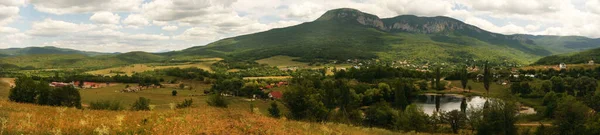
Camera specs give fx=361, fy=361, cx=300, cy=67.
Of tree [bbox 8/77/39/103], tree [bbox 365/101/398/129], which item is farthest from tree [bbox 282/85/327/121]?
tree [bbox 8/77/39/103]

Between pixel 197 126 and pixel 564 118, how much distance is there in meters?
77.2

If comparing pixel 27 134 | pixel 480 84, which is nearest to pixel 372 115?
pixel 27 134

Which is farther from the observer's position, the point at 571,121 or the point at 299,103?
the point at 571,121

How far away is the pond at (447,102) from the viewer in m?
115

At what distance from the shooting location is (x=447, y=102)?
5084 inches

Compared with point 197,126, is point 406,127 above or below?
below

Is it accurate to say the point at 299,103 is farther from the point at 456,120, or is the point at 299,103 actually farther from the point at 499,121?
the point at 499,121

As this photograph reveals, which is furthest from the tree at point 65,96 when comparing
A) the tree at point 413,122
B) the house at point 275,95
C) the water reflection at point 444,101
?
the water reflection at point 444,101

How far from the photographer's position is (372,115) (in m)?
92.2

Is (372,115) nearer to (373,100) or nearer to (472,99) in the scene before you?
(373,100)

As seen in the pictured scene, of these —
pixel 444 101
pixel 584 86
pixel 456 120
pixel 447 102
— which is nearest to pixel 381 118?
pixel 456 120

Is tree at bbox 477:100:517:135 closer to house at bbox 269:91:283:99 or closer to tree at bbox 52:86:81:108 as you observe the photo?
house at bbox 269:91:283:99

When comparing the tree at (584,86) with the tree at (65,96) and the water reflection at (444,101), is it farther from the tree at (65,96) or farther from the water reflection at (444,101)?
the tree at (65,96)

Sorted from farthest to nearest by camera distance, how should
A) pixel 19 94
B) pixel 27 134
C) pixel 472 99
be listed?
pixel 472 99 < pixel 19 94 < pixel 27 134
